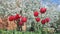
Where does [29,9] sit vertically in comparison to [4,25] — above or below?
above

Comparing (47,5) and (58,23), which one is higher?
(47,5)

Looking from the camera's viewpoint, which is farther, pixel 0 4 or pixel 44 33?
pixel 0 4

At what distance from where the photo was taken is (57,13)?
3586 mm

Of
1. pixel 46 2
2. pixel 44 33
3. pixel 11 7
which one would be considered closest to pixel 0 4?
pixel 11 7

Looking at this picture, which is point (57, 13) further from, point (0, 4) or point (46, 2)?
point (0, 4)

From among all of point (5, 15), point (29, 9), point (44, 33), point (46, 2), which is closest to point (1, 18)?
point (5, 15)

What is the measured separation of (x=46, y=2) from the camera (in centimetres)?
361

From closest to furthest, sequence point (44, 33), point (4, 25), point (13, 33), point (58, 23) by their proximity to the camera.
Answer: point (13, 33) < point (44, 33) < point (4, 25) < point (58, 23)

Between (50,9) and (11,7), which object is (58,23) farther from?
(11,7)

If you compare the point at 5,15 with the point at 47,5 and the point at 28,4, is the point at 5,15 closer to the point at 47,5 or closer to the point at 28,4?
the point at 28,4

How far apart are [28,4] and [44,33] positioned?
1124 millimetres

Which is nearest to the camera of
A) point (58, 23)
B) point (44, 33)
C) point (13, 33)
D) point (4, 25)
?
point (13, 33)

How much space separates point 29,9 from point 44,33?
1.08 metres

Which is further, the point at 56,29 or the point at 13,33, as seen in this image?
the point at 56,29
